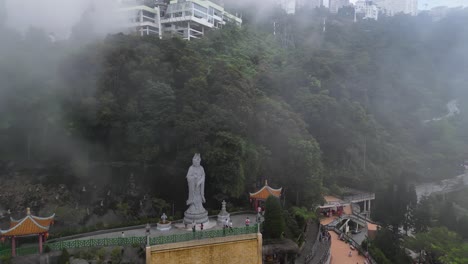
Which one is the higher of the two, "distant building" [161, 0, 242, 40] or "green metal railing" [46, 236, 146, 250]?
"distant building" [161, 0, 242, 40]

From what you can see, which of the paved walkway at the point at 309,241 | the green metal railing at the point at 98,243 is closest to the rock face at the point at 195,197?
the green metal railing at the point at 98,243

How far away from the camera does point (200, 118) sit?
23.8 m

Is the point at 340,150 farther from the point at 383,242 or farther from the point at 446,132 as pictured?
the point at 446,132

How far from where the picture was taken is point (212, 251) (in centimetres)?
1405

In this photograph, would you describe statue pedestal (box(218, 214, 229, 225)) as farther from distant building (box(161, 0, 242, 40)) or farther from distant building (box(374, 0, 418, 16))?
distant building (box(374, 0, 418, 16))

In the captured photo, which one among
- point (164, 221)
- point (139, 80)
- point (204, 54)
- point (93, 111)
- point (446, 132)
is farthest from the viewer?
point (446, 132)

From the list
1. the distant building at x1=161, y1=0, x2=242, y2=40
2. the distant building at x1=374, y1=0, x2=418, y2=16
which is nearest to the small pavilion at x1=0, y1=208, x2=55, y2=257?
the distant building at x1=161, y1=0, x2=242, y2=40

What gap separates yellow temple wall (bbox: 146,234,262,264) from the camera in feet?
43.5

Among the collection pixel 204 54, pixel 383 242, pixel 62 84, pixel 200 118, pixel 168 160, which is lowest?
pixel 383 242

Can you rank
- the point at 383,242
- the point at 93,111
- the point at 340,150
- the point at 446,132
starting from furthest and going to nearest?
1. the point at 446,132
2. the point at 340,150
3. the point at 93,111
4. the point at 383,242

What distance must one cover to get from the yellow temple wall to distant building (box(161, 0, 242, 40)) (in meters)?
37.1

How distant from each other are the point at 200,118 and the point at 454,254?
15.7 m

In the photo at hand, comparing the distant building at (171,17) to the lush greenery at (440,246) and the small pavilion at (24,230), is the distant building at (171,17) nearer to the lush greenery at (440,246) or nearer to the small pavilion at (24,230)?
the lush greenery at (440,246)

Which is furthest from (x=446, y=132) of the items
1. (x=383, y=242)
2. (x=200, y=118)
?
(x=200, y=118)
